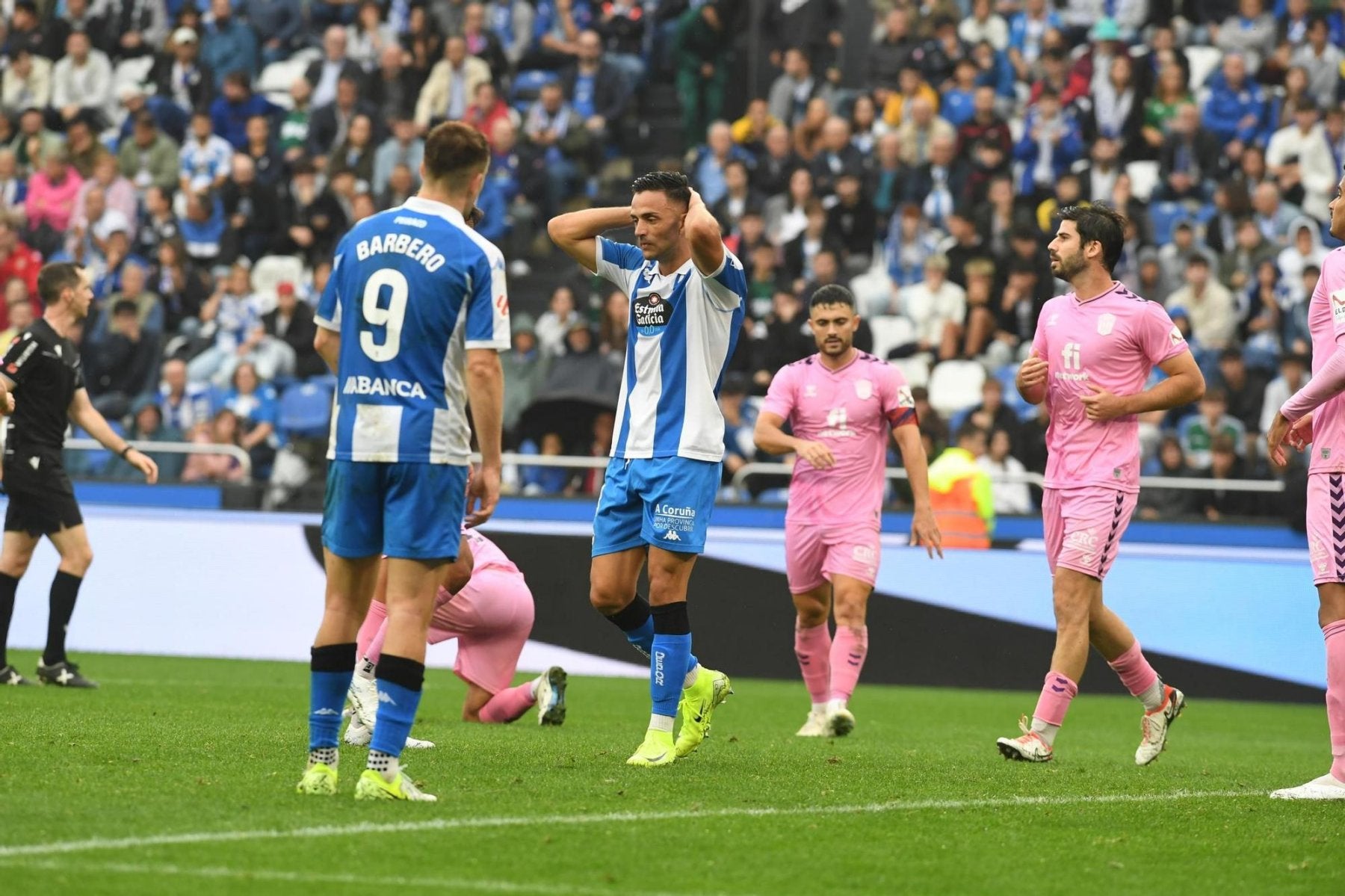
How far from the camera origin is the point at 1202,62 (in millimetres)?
20672

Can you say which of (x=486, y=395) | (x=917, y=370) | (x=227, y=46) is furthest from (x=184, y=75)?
(x=486, y=395)

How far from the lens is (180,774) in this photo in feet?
22.4

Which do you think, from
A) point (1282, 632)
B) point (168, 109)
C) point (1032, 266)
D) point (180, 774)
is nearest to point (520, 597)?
point (180, 774)

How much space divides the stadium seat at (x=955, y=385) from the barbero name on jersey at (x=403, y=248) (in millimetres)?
11981

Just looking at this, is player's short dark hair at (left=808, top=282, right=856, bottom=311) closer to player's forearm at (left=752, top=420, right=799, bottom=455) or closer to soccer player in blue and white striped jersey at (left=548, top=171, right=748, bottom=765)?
player's forearm at (left=752, top=420, right=799, bottom=455)

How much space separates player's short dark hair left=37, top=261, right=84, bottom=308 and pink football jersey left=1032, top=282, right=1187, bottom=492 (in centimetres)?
640

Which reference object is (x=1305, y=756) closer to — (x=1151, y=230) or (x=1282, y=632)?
(x=1282, y=632)

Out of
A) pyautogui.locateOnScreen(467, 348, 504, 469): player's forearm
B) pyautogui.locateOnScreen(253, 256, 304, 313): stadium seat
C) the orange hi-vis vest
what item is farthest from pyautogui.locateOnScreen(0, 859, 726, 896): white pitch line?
pyautogui.locateOnScreen(253, 256, 304, 313): stadium seat

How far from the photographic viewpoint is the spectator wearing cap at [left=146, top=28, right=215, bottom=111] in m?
24.2

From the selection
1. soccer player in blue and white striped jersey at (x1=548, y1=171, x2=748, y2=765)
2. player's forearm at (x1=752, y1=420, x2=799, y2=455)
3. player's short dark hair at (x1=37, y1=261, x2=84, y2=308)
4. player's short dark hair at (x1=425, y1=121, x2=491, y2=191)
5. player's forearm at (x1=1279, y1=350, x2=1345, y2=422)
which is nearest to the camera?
player's short dark hair at (x1=425, y1=121, x2=491, y2=191)

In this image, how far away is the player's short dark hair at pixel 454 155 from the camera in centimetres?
639

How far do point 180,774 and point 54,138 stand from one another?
18984 mm

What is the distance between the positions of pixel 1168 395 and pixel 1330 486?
1.13 metres

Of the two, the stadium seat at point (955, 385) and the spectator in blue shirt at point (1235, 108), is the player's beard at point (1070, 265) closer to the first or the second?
the stadium seat at point (955, 385)
